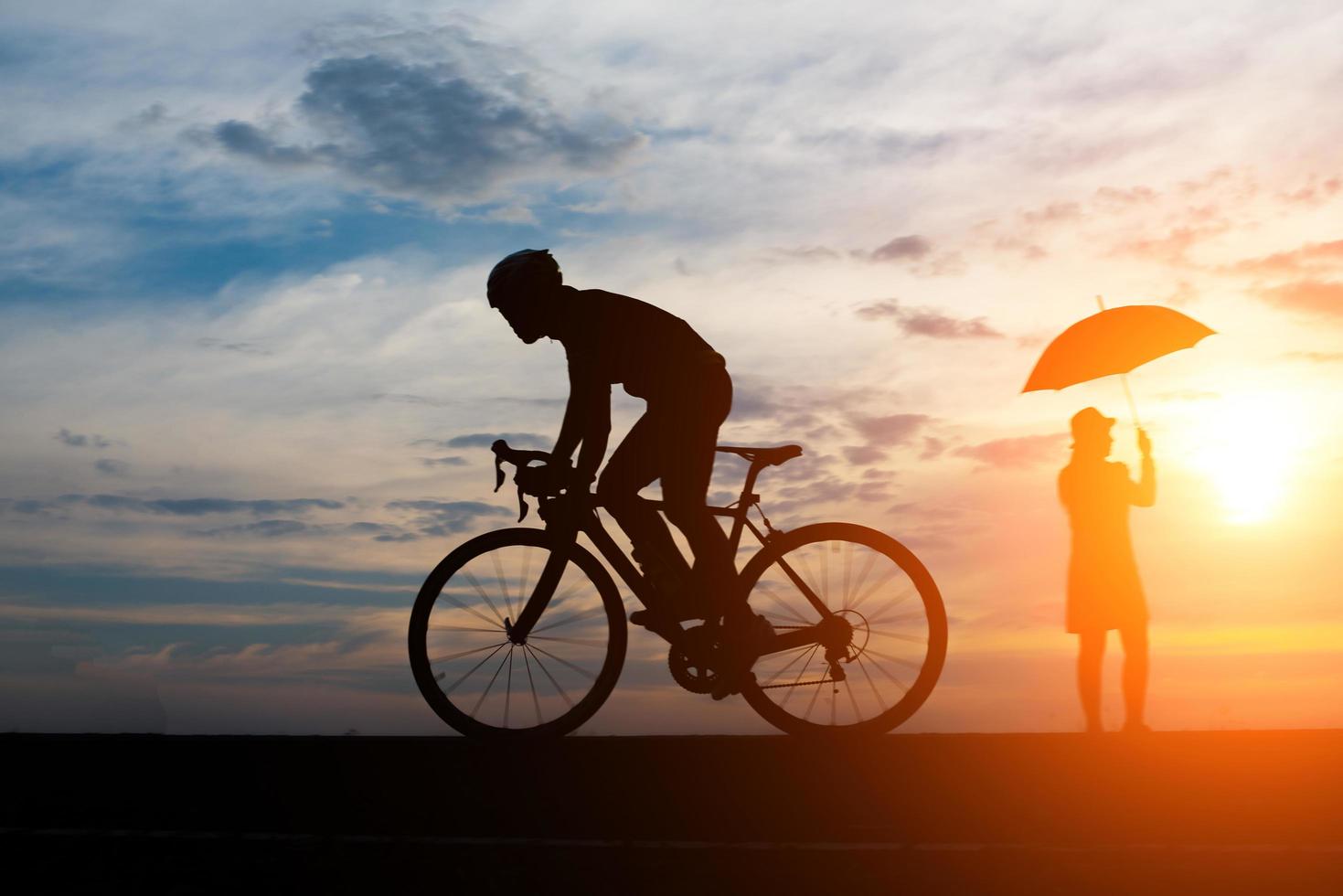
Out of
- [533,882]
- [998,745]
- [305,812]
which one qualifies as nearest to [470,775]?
[305,812]

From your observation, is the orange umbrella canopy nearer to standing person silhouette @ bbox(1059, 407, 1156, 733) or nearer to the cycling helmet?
standing person silhouette @ bbox(1059, 407, 1156, 733)

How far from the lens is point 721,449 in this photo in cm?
692

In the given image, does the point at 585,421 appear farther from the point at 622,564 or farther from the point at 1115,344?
the point at 1115,344

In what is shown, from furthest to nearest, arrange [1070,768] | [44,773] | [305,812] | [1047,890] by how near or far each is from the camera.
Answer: [44,773], [1070,768], [305,812], [1047,890]

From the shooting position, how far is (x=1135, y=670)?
8523mm

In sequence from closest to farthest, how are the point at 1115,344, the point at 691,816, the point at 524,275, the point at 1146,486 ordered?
the point at 691,816, the point at 524,275, the point at 1146,486, the point at 1115,344

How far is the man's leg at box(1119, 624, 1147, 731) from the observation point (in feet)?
27.8

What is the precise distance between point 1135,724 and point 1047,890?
4709 millimetres

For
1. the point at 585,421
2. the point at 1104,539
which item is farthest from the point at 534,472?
the point at 1104,539

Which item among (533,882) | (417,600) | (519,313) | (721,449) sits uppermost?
(519,313)

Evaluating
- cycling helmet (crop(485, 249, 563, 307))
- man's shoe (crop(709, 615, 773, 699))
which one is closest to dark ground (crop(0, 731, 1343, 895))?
man's shoe (crop(709, 615, 773, 699))

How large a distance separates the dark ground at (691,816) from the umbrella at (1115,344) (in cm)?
291

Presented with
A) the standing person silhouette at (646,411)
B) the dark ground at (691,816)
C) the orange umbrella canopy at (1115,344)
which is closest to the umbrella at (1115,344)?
the orange umbrella canopy at (1115,344)

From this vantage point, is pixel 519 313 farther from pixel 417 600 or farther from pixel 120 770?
pixel 120 770
